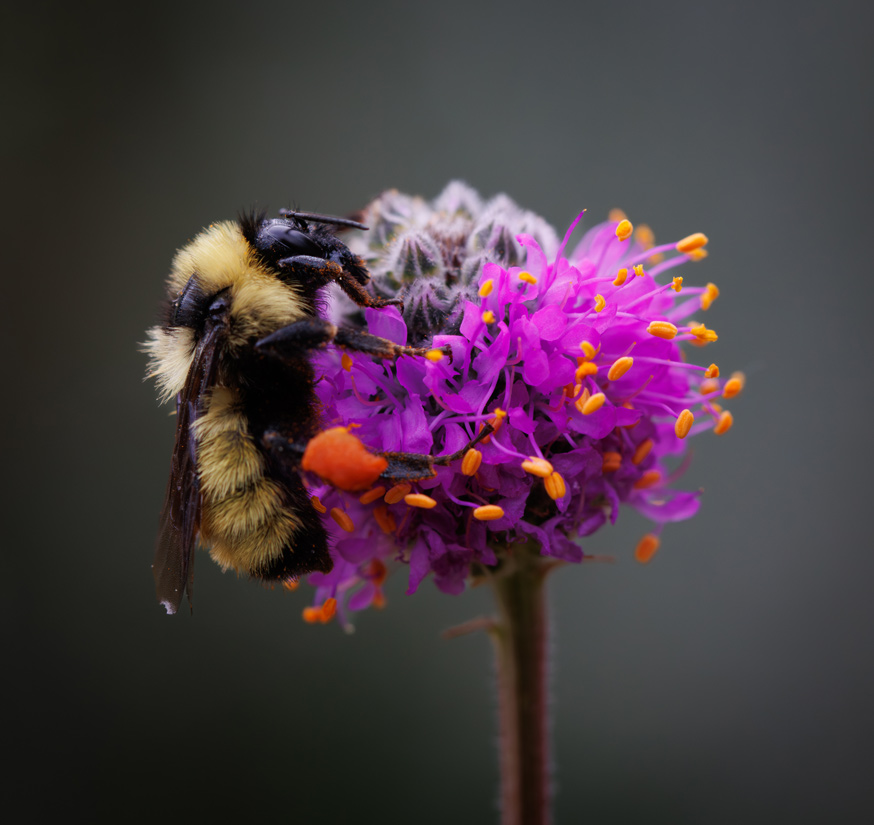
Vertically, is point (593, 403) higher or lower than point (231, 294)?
lower

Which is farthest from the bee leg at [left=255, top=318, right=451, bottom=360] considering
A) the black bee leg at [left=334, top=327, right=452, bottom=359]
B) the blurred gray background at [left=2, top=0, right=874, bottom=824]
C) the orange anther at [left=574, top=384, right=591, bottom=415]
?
the blurred gray background at [left=2, top=0, right=874, bottom=824]

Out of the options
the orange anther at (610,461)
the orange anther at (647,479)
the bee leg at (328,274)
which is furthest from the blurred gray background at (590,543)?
the bee leg at (328,274)

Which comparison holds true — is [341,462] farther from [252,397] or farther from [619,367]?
[619,367]

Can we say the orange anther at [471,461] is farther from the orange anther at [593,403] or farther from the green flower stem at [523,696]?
the green flower stem at [523,696]

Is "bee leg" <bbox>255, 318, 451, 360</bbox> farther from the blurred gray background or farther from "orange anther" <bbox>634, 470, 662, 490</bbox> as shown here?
the blurred gray background

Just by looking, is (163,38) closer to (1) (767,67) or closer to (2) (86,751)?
(1) (767,67)

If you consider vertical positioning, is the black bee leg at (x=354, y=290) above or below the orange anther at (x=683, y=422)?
above

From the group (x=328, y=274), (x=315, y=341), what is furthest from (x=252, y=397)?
(x=328, y=274)
